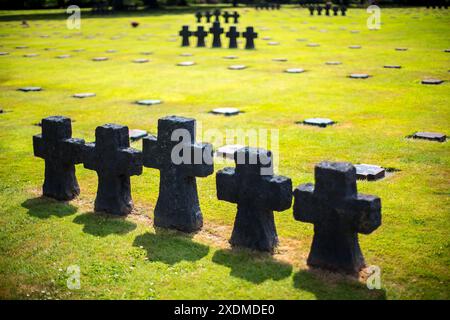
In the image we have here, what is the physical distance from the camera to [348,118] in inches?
388

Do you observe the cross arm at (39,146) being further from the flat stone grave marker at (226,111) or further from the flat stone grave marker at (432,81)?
the flat stone grave marker at (432,81)

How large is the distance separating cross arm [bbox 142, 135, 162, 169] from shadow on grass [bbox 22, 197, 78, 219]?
1.07 metres

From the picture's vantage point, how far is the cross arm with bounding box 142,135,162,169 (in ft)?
17.6

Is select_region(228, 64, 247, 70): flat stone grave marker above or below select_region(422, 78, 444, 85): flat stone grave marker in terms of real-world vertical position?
above

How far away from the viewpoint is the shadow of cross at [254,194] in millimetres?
4617

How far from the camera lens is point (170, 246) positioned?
4992 mm

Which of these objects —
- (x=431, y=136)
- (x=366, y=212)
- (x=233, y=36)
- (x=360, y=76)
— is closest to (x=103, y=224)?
(x=366, y=212)

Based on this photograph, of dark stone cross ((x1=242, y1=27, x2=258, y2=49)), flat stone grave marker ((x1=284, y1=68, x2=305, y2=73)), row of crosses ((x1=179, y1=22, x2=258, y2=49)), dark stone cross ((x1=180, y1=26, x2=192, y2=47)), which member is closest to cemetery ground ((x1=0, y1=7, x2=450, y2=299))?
flat stone grave marker ((x1=284, y1=68, x2=305, y2=73))

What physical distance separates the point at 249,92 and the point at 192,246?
797cm

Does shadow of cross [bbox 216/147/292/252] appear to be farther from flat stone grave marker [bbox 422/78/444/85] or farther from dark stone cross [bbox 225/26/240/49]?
dark stone cross [bbox 225/26/240/49]

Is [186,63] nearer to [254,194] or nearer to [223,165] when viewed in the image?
[223,165]

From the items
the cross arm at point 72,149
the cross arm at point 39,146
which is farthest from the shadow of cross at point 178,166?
the cross arm at point 39,146

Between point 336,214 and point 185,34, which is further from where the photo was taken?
point 185,34

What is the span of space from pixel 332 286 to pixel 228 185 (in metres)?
1.25
